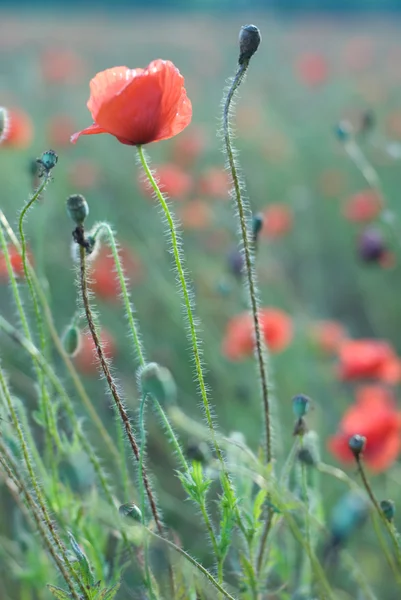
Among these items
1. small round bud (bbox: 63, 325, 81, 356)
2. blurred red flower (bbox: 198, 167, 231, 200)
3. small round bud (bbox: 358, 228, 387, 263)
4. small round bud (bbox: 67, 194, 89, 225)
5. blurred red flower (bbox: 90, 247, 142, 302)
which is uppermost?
blurred red flower (bbox: 198, 167, 231, 200)

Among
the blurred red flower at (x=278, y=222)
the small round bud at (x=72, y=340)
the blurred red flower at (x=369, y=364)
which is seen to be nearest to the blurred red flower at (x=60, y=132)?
the blurred red flower at (x=278, y=222)

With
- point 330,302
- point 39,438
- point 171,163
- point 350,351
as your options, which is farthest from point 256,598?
point 171,163

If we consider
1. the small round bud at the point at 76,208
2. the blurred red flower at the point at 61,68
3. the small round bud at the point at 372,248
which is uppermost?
the blurred red flower at the point at 61,68

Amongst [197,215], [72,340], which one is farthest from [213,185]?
[72,340]

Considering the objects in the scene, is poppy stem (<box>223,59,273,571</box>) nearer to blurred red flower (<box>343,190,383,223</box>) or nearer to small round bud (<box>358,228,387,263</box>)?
small round bud (<box>358,228,387,263</box>)

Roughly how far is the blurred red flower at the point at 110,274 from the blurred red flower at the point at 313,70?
6.23 feet

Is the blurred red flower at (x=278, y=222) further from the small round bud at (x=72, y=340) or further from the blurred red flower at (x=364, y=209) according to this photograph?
the small round bud at (x=72, y=340)

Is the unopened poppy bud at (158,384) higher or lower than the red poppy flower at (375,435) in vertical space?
higher

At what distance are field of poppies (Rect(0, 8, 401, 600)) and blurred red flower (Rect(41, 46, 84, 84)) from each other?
1 cm

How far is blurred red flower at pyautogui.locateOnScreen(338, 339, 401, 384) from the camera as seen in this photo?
1877 millimetres

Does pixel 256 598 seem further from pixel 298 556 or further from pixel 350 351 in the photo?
pixel 350 351

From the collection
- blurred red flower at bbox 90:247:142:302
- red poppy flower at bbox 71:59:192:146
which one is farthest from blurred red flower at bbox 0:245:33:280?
red poppy flower at bbox 71:59:192:146

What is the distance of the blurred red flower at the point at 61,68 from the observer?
420cm

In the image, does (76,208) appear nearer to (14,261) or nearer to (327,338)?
(14,261)
